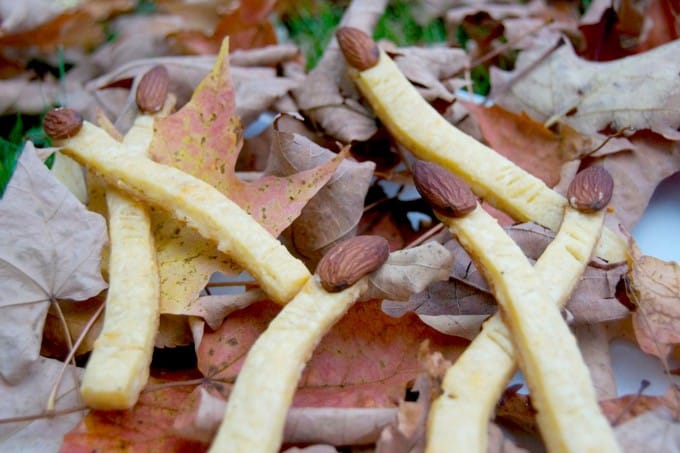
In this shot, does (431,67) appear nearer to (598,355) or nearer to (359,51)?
(359,51)

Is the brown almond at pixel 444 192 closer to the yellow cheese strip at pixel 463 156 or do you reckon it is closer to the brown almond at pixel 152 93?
the yellow cheese strip at pixel 463 156

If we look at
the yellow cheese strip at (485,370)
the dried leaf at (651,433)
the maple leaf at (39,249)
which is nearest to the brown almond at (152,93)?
the maple leaf at (39,249)

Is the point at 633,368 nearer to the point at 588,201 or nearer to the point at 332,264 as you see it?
the point at 588,201

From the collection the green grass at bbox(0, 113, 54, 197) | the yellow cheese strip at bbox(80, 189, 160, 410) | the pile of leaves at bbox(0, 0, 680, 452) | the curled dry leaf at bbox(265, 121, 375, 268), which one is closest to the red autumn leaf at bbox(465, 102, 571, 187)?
the pile of leaves at bbox(0, 0, 680, 452)

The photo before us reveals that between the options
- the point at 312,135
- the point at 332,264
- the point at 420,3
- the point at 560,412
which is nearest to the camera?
the point at 560,412

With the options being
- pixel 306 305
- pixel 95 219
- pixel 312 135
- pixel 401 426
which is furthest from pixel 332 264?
pixel 312 135

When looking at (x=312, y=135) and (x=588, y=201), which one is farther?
(x=312, y=135)

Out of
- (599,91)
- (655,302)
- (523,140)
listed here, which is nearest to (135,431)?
(655,302)
